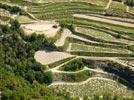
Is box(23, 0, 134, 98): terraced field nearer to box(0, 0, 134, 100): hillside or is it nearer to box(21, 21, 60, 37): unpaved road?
box(0, 0, 134, 100): hillside

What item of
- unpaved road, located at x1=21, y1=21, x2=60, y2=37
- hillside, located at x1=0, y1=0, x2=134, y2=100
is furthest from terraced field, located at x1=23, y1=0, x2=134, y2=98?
unpaved road, located at x1=21, y1=21, x2=60, y2=37

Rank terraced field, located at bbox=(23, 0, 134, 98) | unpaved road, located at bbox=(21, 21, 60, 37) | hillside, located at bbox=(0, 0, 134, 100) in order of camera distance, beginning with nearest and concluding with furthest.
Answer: hillside, located at bbox=(0, 0, 134, 100) → terraced field, located at bbox=(23, 0, 134, 98) → unpaved road, located at bbox=(21, 21, 60, 37)

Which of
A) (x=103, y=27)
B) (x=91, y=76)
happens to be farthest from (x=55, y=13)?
(x=91, y=76)

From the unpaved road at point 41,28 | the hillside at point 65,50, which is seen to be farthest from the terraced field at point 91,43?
the unpaved road at point 41,28

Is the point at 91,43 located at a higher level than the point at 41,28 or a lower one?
lower

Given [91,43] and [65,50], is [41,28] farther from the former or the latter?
[91,43]

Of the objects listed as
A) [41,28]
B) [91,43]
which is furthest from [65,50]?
[41,28]

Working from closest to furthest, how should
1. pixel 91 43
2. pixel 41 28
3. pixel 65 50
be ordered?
pixel 65 50, pixel 91 43, pixel 41 28

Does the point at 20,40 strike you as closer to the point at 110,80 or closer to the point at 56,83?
the point at 56,83
